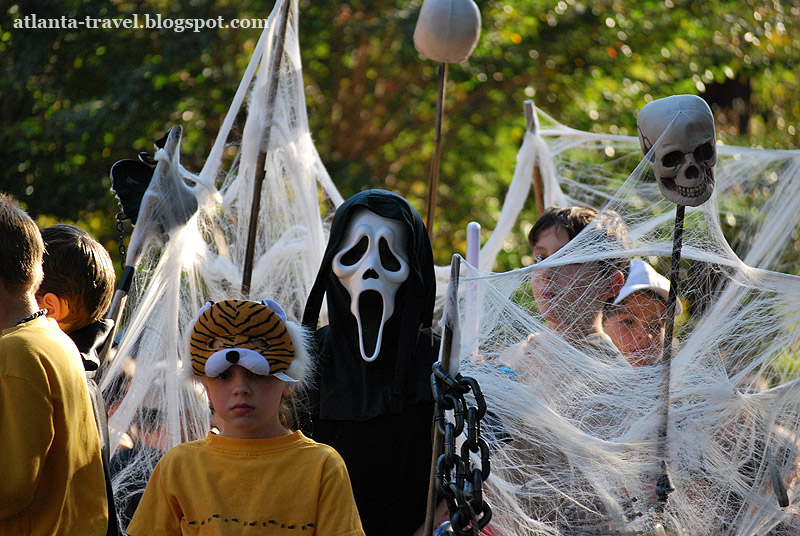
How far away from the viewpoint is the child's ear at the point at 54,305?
8.70ft

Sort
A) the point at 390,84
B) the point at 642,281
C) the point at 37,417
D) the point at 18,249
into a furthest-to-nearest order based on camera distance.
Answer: the point at 390,84
the point at 642,281
the point at 18,249
the point at 37,417

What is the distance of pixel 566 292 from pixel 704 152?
23.4 inches

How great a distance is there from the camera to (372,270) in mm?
2867

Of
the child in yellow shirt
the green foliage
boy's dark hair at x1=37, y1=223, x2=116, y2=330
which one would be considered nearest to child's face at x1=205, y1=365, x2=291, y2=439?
the child in yellow shirt

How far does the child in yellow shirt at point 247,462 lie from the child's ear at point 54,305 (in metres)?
0.51

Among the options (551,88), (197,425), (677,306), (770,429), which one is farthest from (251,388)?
(551,88)

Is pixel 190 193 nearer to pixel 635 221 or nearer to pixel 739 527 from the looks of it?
pixel 635 221

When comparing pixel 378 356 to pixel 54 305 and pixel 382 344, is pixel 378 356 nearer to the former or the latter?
pixel 382 344

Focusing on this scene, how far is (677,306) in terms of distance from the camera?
282 centimetres

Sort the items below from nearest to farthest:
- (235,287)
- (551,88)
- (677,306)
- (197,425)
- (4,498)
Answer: (4,498)
(677,306)
(197,425)
(235,287)
(551,88)

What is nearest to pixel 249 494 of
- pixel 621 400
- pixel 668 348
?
pixel 621 400

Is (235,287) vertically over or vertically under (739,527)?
over

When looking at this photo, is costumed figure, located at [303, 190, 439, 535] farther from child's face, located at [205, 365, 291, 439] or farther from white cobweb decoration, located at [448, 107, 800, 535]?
child's face, located at [205, 365, 291, 439]

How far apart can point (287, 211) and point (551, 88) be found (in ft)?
18.8
